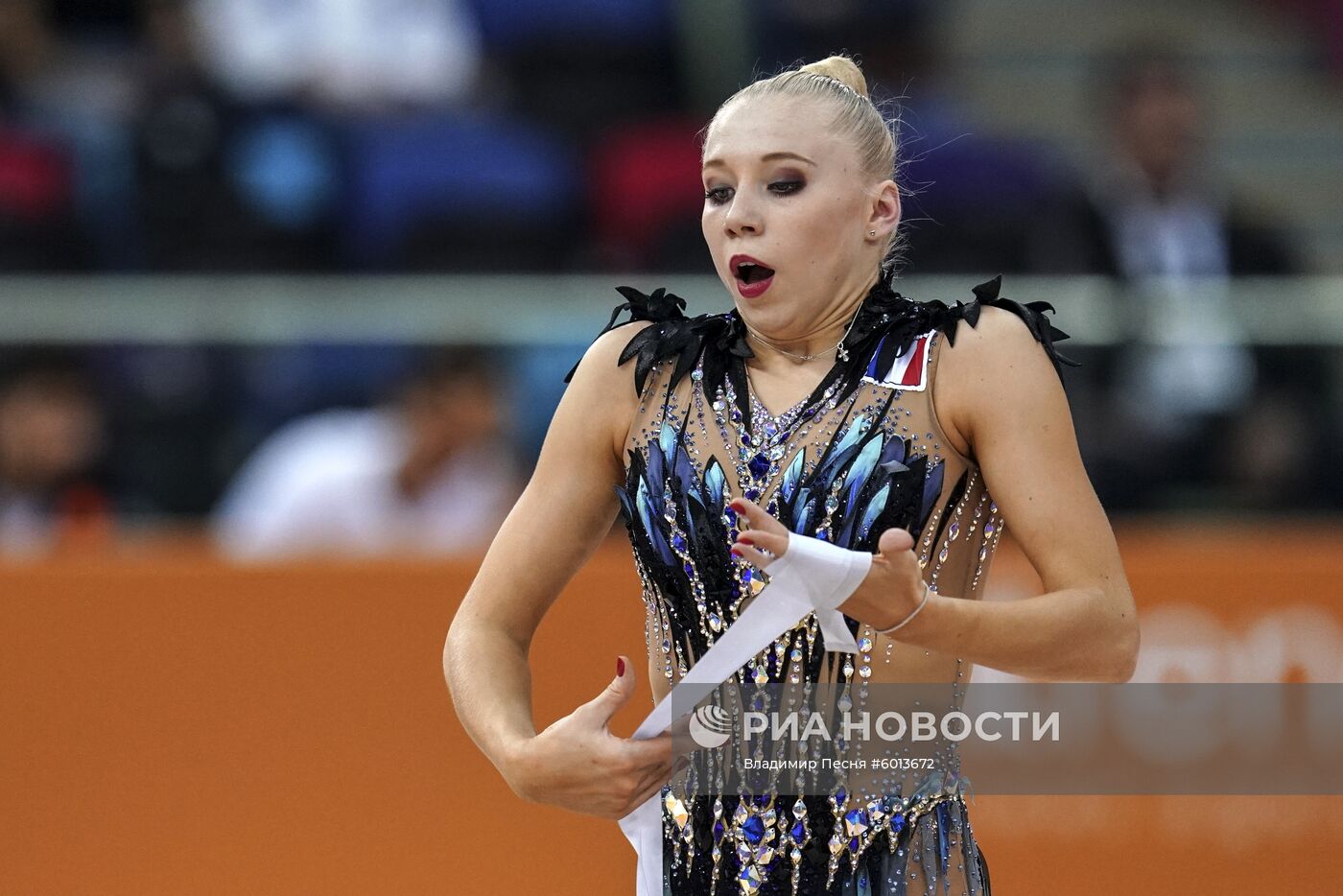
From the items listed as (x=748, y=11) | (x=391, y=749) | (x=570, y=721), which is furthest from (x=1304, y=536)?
(x=748, y=11)

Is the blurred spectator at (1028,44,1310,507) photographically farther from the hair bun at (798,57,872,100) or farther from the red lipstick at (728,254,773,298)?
the red lipstick at (728,254,773,298)

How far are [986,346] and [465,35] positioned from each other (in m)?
5.59

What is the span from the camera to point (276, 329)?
16.9ft

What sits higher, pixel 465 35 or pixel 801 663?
pixel 465 35

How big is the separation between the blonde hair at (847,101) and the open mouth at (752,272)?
0.18 meters

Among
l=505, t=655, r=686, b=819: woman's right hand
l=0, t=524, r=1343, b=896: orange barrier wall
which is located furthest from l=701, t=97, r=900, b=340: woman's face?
l=0, t=524, r=1343, b=896: orange barrier wall

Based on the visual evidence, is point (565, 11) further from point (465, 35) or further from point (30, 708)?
point (30, 708)

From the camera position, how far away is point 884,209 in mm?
2266

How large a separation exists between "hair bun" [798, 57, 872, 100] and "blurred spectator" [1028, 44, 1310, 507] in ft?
10.2

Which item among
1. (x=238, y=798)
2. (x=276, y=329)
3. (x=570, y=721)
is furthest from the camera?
(x=276, y=329)

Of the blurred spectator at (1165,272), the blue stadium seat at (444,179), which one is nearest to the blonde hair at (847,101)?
the blurred spectator at (1165,272)

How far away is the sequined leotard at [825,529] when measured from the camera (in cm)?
216

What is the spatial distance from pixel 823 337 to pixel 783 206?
0.19 meters

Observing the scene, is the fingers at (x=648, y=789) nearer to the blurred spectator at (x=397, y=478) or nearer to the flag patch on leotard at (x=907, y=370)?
the flag patch on leotard at (x=907, y=370)
